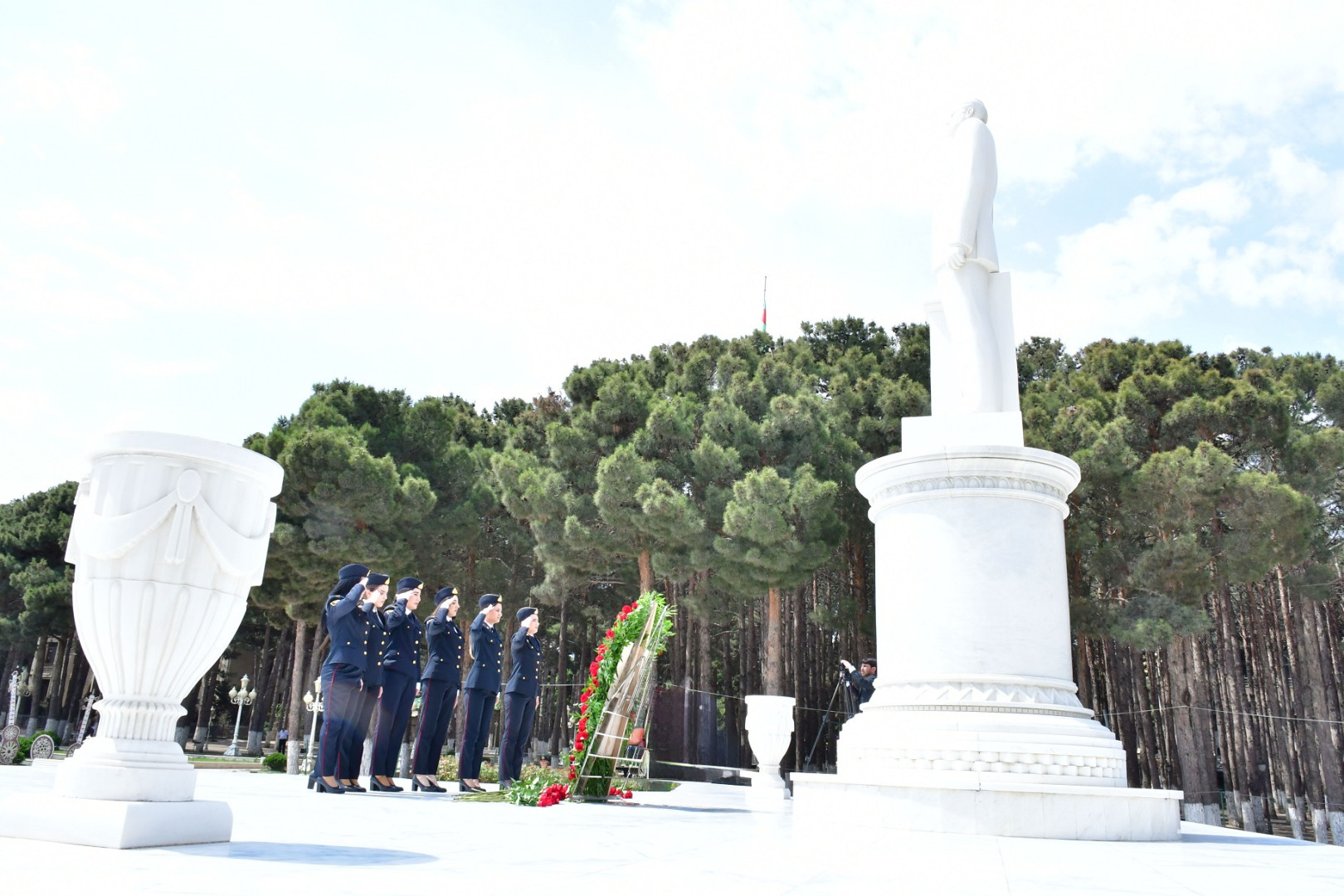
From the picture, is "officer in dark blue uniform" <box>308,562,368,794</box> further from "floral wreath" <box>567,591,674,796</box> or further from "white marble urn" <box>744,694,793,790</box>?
"white marble urn" <box>744,694,793,790</box>

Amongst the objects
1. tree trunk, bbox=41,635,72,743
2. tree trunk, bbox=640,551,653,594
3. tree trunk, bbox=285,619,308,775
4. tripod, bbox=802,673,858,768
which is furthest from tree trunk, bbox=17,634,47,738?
tripod, bbox=802,673,858,768

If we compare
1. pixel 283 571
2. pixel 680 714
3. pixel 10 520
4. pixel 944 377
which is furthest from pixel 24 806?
pixel 10 520

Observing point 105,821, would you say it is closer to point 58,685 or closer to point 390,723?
point 390,723

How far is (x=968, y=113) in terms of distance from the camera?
25.7 feet

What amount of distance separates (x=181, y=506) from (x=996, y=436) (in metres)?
5.49

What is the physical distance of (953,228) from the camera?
298 inches

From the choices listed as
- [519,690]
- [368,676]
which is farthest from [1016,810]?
[368,676]

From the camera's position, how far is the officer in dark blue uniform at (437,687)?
8.48 metres

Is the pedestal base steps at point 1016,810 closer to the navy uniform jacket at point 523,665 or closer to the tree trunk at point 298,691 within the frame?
the navy uniform jacket at point 523,665

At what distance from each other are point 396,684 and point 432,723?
0.59m

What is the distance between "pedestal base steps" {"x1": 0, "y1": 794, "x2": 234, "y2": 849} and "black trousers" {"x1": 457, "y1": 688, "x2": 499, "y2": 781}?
17.3ft

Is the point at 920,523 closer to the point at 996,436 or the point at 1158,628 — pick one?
the point at 996,436

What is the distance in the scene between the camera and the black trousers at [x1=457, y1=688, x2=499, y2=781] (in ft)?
28.4

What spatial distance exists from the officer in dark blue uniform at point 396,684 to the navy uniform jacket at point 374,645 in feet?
0.50
